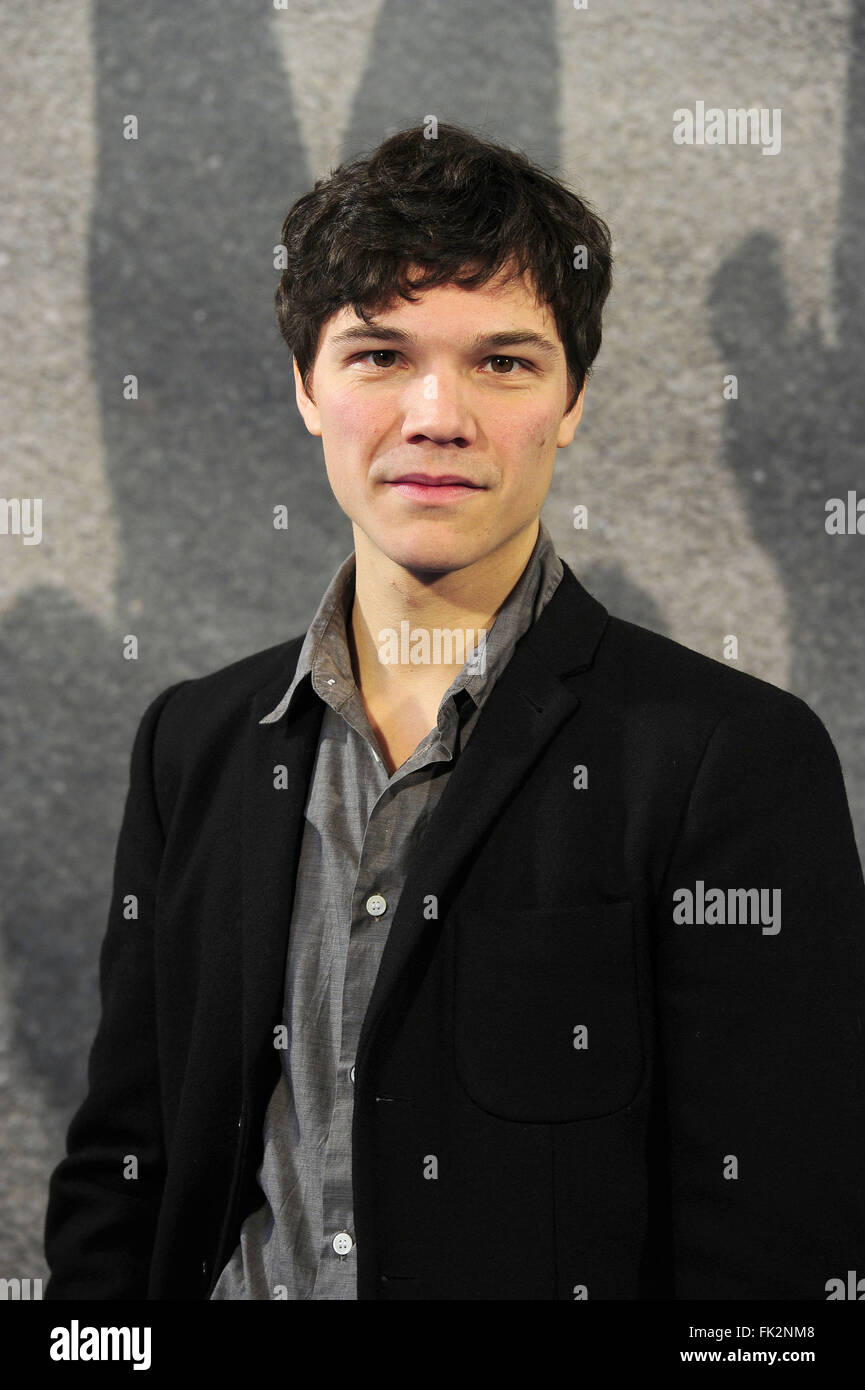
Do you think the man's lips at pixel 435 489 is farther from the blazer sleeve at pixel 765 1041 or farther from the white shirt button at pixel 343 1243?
the white shirt button at pixel 343 1243

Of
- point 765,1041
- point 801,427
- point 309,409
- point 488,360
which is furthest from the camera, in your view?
point 801,427

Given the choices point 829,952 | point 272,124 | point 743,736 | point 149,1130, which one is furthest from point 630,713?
point 272,124

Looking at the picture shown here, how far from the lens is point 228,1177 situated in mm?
1049

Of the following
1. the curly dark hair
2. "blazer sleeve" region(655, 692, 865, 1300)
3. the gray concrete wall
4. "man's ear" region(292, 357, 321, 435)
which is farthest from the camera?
the gray concrete wall

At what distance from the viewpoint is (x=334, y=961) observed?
1.03 meters

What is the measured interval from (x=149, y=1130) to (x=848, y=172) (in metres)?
1.28

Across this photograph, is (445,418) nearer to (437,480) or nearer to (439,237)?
(437,480)

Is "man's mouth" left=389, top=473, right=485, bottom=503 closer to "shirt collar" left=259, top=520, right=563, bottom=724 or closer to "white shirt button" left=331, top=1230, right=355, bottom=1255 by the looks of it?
"shirt collar" left=259, top=520, right=563, bottom=724

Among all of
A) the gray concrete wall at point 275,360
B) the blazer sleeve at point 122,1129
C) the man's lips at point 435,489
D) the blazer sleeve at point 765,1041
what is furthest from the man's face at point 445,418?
the gray concrete wall at point 275,360

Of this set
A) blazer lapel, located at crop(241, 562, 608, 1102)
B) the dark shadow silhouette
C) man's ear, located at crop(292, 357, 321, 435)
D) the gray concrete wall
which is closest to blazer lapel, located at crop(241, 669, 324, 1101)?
blazer lapel, located at crop(241, 562, 608, 1102)

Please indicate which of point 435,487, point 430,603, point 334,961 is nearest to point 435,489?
point 435,487

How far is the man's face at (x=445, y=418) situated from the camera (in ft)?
3.34

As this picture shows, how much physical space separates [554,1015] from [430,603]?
35 cm

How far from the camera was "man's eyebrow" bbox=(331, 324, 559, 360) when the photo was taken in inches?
40.6
